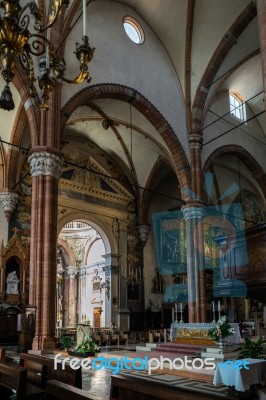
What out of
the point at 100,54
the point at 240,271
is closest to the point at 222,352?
the point at 240,271

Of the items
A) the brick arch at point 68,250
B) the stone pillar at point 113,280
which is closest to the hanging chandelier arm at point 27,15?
the stone pillar at point 113,280

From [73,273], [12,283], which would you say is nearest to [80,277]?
[73,273]

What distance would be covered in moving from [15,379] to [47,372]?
130cm

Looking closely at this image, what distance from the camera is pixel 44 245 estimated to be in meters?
12.0

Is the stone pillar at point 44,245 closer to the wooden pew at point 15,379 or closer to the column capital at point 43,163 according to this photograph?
the column capital at point 43,163

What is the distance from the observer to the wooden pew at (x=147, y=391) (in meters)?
3.95

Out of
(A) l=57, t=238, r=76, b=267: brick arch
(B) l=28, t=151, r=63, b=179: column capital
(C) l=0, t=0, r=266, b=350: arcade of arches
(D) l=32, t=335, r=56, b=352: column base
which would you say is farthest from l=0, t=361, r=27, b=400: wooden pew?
(A) l=57, t=238, r=76, b=267: brick arch

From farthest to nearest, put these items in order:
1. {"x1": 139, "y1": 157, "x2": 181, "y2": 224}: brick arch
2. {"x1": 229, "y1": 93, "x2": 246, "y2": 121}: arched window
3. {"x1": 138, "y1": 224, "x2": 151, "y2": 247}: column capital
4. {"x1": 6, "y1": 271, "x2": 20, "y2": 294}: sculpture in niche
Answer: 1. {"x1": 138, "y1": 224, "x2": 151, "y2": 247}: column capital
2. {"x1": 139, "y1": 157, "x2": 181, "y2": 224}: brick arch
3. {"x1": 229, "y1": 93, "x2": 246, "y2": 121}: arched window
4. {"x1": 6, "y1": 271, "x2": 20, "y2": 294}: sculpture in niche

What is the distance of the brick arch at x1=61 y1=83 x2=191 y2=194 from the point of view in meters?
14.8

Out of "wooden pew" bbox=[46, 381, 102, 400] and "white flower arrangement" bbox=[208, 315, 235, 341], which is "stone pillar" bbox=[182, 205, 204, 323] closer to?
"white flower arrangement" bbox=[208, 315, 235, 341]

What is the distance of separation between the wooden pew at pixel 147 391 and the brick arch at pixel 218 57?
14534mm

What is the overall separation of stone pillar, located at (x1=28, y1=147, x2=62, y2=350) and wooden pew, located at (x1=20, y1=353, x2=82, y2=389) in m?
4.49

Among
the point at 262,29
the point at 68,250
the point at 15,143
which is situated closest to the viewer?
A: the point at 262,29

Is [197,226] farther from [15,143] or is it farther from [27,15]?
[27,15]
